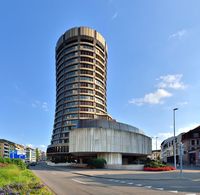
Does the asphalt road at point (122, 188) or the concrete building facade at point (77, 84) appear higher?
the concrete building facade at point (77, 84)

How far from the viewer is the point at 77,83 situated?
117 meters

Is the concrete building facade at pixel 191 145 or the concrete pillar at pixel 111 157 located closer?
the concrete pillar at pixel 111 157

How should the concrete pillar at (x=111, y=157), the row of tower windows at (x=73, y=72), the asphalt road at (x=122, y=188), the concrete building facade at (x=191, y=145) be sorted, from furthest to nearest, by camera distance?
the row of tower windows at (x=73, y=72) → the concrete building facade at (x=191, y=145) → the concrete pillar at (x=111, y=157) → the asphalt road at (x=122, y=188)

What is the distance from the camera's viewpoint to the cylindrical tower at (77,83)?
114 meters

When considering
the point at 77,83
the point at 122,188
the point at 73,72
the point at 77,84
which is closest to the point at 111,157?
the point at 122,188

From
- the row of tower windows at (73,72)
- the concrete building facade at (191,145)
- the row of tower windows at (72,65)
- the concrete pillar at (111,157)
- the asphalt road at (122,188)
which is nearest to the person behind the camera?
the asphalt road at (122,188)

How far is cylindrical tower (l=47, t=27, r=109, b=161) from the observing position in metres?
114

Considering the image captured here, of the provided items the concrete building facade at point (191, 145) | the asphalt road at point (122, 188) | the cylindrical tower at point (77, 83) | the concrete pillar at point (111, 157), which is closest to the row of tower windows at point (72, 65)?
the cylindrical tower at point (77, 83)

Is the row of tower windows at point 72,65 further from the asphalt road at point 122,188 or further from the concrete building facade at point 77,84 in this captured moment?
the asphalt road at point 122,188

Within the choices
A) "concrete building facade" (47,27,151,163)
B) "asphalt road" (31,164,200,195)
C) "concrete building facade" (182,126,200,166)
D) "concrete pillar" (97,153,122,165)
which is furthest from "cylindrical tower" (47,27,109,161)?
"asphalt road" (31,164,200,195)

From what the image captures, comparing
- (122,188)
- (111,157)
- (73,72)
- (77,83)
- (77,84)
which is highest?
(73,72)

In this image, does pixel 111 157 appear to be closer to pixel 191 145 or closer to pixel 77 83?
pixel 191 145

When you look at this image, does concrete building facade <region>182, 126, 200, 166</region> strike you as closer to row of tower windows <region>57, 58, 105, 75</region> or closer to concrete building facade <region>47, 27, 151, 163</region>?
concrete building facade <region>47, 27, 151, 163</region>

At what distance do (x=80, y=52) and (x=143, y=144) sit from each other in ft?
215
